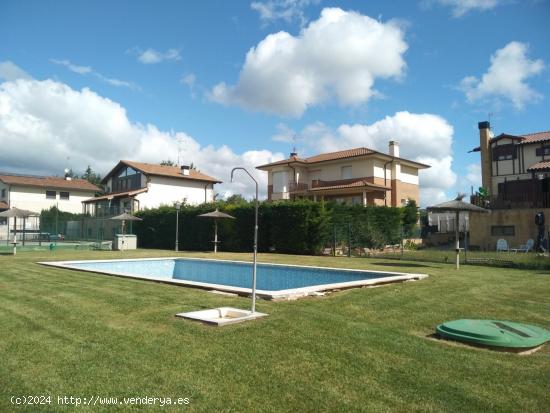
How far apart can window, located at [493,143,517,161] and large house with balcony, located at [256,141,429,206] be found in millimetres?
6443

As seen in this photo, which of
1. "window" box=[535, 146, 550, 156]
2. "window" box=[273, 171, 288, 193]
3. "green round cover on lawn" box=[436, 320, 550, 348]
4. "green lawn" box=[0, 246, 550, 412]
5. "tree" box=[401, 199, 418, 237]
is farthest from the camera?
"window" box=[273, 171, 288, 193]

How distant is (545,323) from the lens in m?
7.07

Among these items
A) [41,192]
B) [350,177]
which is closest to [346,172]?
[350,177]

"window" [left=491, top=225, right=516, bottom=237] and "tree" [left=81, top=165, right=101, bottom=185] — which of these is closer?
"window" [left=491, top=225, right=516, bottom=237]

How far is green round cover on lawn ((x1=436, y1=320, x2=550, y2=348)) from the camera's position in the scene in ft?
18.4

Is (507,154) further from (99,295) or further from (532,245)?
(99,295)

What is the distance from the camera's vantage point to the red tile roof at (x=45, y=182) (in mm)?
51653

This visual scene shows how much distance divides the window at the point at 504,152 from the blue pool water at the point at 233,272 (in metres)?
30.4

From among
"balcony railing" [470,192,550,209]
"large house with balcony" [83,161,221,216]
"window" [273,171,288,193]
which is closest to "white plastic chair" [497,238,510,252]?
"balcony railing" [470,192,550,209]

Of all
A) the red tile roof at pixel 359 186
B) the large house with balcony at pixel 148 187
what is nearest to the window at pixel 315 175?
the red tile roof at pixel 359 186

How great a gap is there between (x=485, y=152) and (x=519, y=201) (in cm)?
1407

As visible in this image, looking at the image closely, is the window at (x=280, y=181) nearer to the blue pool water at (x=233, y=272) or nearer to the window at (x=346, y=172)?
the window at (x=346, y=172)

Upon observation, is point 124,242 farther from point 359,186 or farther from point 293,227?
point 359,186

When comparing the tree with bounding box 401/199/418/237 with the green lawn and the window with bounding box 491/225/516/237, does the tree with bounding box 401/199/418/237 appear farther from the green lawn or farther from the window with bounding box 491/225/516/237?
the green lawn
